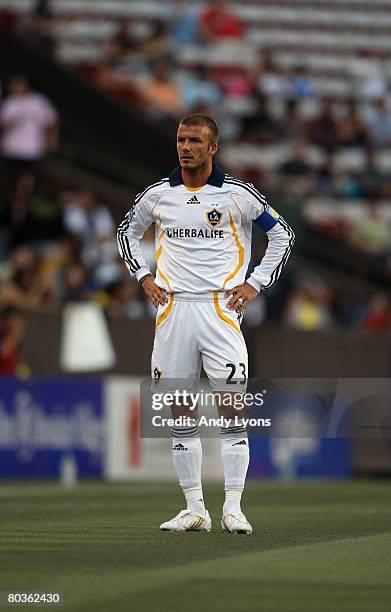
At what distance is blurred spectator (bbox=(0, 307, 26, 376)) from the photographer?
16.6 m

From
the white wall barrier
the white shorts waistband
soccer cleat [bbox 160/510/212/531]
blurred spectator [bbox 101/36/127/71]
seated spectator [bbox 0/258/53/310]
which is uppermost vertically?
blurred spectator [bbox 101/36/127/71]

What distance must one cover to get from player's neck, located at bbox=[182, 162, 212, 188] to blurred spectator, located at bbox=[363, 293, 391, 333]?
11.7m

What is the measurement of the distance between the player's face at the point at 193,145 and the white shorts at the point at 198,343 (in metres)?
0.74

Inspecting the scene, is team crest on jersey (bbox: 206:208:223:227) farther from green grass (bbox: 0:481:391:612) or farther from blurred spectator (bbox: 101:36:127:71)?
blurred spectator (bbox: 101:36:127:71)

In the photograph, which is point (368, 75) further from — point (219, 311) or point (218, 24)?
point (219, 311)

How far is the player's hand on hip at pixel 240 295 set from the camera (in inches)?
343

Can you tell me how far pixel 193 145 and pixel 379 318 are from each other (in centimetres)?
1214

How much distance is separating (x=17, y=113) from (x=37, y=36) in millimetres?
2921

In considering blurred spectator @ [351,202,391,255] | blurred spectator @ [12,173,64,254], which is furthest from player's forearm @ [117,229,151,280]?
blurred spectator @ [351,202,391,255]

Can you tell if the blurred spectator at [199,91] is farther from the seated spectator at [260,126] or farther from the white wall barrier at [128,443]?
the white wall barrier at [128,443]

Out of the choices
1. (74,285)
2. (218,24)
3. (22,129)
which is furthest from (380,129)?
(74,285)

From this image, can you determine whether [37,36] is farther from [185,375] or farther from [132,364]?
[185,375]

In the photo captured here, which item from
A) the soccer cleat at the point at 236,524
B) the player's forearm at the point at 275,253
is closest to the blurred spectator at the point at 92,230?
the player's forearm at the point at 275,253

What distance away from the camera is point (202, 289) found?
871 centimetres
